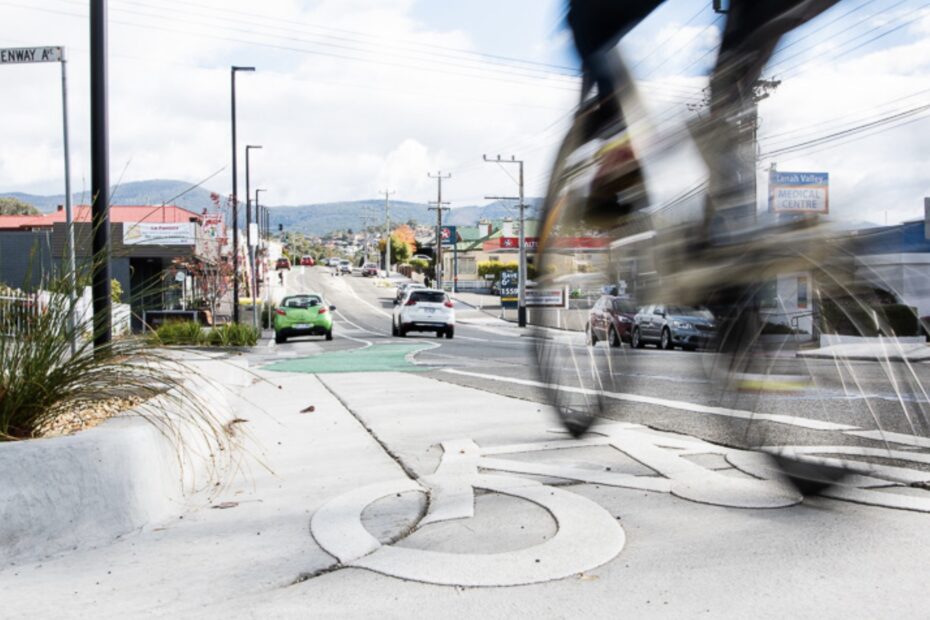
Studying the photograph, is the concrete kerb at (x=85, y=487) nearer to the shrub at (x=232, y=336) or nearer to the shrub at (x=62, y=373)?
the shrub at (x=62, y=373)

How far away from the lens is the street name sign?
793 centimetres

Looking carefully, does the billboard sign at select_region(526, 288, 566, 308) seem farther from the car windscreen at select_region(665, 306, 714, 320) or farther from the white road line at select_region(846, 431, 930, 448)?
the white road line at select_region(846, 431, 930, 448)

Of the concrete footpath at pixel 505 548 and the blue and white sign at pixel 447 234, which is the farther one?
the blue and white sign at pixel 447 234

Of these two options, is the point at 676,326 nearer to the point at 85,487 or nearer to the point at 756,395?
the point at 756,395

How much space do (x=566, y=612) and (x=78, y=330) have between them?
279 centimetres

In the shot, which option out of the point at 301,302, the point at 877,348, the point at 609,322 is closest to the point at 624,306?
the point at 609,322

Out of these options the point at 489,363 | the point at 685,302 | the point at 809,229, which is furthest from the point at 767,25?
the point at 489,363

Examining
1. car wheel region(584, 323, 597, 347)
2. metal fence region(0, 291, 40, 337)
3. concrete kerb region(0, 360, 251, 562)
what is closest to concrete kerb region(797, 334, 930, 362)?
car wheel region(584, 323, 597, 347)

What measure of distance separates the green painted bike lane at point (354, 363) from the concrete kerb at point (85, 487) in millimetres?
9370

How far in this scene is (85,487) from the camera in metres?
3.89

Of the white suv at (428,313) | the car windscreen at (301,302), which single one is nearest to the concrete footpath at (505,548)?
the car windscreen at (301,302)

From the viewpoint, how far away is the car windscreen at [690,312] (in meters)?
3.59

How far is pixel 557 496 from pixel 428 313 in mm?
25242

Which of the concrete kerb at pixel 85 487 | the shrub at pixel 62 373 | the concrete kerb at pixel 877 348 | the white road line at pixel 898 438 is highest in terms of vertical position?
the concrete kerb at pixel 877 348
